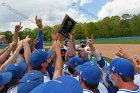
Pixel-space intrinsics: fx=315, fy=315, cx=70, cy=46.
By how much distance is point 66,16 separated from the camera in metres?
7.12

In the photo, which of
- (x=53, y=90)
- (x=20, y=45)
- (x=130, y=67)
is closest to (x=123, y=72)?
(x=130, y=67)

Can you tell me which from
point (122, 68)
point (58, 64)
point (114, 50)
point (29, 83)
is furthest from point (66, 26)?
point (114, 50)

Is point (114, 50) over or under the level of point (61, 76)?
under

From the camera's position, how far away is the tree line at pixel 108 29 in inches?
3719

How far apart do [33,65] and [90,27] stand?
347 ft

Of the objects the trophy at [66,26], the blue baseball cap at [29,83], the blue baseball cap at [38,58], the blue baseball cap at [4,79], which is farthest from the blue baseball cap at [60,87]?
the trophy at [66,26]

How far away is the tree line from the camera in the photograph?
9447 cm

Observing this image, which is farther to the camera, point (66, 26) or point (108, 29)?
point (108, 29)

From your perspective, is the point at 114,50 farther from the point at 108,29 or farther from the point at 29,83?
the point at 108,29

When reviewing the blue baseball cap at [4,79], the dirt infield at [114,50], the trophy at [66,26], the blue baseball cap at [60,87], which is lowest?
the dirt infield at [114,50]

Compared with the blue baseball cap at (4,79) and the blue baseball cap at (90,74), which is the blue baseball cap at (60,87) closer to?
the blue baseball cap at (90,74)

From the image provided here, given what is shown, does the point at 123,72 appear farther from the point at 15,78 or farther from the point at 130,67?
the point at 15,78

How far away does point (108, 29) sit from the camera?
101750 mm

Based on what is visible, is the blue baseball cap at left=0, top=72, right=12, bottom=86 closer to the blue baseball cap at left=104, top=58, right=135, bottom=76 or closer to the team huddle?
the team huddle
